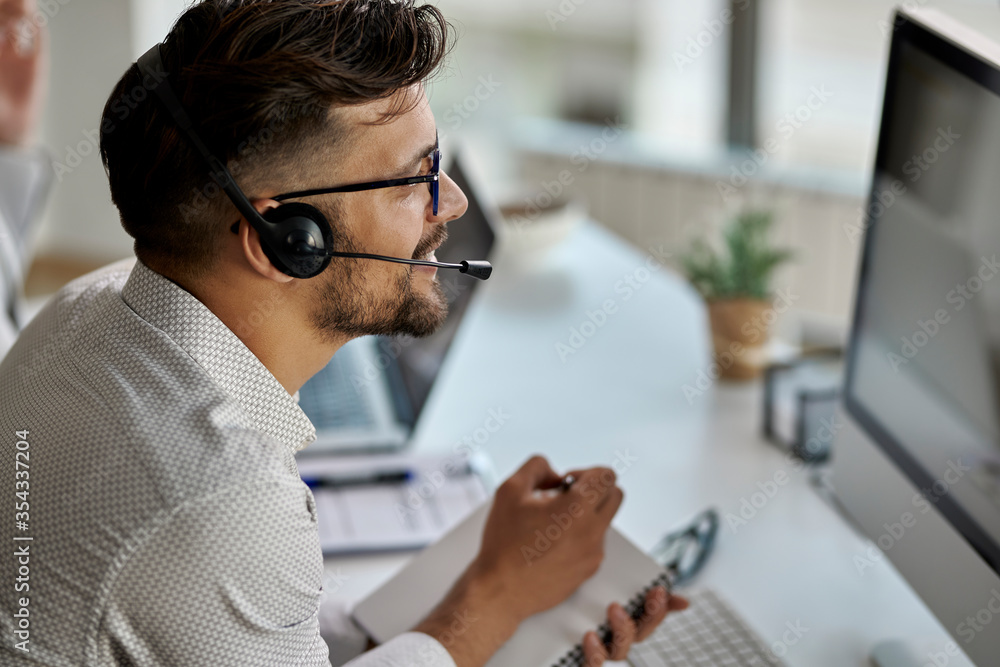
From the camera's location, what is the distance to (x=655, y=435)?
1.42m

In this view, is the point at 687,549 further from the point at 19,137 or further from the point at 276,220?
the point at 19,137

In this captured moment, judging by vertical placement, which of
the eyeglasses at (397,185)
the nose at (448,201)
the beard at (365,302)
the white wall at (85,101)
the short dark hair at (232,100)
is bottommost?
the white wall at (85,101)

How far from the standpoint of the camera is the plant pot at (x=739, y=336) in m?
1.53

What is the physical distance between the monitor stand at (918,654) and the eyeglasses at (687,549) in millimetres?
216

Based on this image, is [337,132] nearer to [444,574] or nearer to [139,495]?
[139,495]

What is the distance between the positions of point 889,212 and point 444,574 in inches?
24.2

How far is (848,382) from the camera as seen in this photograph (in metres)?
1.12

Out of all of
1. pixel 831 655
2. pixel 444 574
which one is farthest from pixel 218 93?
pixel 831 655

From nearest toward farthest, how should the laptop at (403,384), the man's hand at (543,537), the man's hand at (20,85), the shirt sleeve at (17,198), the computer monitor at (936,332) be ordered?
1. the computer monitor at (936,332)
2. the man's hand at (543,537)
3. the laptop at (403,384)
4. the shirt sleeve at (17,198)
5. the man's hand at (20,85)

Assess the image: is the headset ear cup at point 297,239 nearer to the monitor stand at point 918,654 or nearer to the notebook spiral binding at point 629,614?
the notebook spiral binding at point 629,614

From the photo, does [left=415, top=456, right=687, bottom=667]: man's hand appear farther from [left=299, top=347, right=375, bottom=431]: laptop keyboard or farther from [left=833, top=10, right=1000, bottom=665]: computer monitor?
[left=299, top=347, right=375, bottom=431]: laptop keyboard

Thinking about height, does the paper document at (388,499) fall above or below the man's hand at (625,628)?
below

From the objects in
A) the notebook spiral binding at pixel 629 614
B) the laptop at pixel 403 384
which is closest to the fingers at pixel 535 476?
the notebook spiral binding at pixel 629 614

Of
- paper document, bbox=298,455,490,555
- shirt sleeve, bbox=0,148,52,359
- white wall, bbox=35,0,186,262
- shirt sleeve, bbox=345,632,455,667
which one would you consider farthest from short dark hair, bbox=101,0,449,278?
white wall, bbox=35,0,186,262
